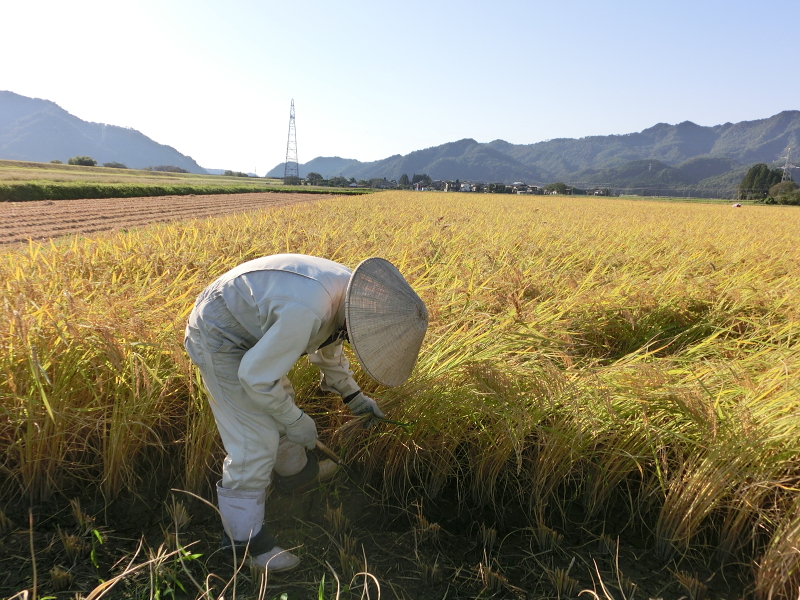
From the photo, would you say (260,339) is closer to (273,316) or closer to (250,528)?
(273,316)

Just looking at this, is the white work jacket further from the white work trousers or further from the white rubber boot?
the white rubber boot

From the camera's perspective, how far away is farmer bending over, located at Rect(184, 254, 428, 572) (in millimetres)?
1416

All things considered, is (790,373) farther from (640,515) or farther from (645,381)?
(640,515)

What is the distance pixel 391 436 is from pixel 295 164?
7200 cm

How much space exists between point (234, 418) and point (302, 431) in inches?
8.8

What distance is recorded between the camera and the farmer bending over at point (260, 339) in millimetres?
1416

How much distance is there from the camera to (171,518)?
1723mm

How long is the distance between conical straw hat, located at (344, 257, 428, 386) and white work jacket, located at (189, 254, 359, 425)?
11 centimetres

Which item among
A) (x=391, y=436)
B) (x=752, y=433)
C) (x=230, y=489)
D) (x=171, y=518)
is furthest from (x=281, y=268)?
(x=752, y=433)

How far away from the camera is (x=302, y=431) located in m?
1.53

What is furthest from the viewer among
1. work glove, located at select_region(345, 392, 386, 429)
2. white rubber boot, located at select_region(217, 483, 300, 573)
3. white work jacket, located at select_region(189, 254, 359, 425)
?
work glove, located at select_region(345, 392, 386, 429)

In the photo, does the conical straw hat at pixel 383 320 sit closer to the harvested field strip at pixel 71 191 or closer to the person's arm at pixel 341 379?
the person's arm at pixel 341 379

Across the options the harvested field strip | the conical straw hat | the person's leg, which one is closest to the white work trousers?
the person's leg

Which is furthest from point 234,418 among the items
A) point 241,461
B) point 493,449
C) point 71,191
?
point 71,191
